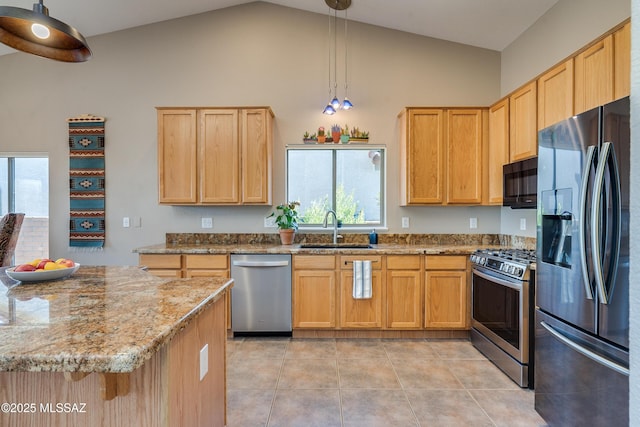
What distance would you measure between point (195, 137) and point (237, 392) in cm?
249

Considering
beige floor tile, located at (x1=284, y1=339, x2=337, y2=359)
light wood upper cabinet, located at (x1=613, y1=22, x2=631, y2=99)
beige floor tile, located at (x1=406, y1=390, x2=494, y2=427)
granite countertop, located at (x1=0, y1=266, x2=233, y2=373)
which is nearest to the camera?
granite countertop, located at (x1=0, y1=266, x2=233, y2=373)

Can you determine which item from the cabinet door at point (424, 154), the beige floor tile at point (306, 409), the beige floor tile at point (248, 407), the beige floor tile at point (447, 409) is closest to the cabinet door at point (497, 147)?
the cabinet door at point (424, 154)

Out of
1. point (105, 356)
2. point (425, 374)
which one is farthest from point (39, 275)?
point (425, 374)

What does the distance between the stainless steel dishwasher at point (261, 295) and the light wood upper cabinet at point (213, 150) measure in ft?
2.40

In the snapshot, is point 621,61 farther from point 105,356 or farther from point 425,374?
point 105,356

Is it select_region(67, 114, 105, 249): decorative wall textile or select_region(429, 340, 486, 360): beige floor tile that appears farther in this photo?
select_region(67, 114, 105, 249): decorative wall textile

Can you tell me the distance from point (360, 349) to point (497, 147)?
7.99ft

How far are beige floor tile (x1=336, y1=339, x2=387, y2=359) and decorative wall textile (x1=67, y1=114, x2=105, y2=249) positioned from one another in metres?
3.01

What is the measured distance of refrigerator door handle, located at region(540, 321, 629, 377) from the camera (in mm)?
1386

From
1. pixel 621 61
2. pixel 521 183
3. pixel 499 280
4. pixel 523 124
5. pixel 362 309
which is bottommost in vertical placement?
pixel 362 309

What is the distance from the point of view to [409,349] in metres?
2.97

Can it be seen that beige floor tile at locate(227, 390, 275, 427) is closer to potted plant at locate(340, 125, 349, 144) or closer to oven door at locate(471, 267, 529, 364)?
oven door at locate(471, 267, 529, 364)

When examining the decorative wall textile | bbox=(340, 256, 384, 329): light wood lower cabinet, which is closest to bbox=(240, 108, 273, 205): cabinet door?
bbox=(340, 256, 384, 329): light wood lower cabinet

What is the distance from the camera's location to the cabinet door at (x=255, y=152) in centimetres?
339
